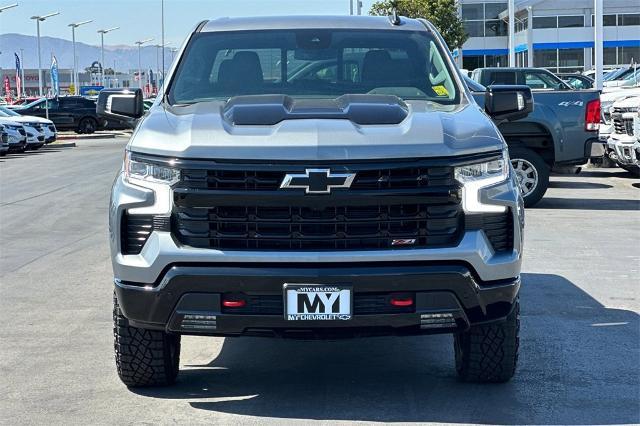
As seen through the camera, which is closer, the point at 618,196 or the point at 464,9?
the point at 618,196

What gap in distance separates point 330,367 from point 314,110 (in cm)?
156

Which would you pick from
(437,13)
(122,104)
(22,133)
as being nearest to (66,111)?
(22,133)

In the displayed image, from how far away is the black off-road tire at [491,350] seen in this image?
5.68 meters

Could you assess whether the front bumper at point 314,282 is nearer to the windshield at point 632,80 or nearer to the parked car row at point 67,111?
the windshield at point 632,80

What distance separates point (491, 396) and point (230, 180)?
1.73 m

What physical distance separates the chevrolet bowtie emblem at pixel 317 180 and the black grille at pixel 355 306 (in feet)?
1.63

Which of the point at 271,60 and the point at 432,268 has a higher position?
the point at 271,60

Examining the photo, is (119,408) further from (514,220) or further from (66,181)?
(66,181)

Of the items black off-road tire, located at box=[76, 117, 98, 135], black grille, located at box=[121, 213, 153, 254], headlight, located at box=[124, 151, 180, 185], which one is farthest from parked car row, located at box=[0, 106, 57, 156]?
black grille, located at box=[121, 213, 153, 254]

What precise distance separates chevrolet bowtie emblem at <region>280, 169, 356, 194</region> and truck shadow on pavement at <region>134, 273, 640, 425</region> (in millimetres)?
1096

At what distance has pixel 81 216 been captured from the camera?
14938 mm

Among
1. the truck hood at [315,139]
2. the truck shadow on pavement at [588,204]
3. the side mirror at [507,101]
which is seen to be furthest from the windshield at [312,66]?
the truck shadow on pavement at [588,204]

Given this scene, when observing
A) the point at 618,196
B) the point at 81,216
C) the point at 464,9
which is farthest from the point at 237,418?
the point at 464,9

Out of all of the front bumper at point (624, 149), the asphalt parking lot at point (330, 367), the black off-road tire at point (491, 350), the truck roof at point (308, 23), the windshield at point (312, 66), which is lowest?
the asphalt parking lot at point (330, 367)
